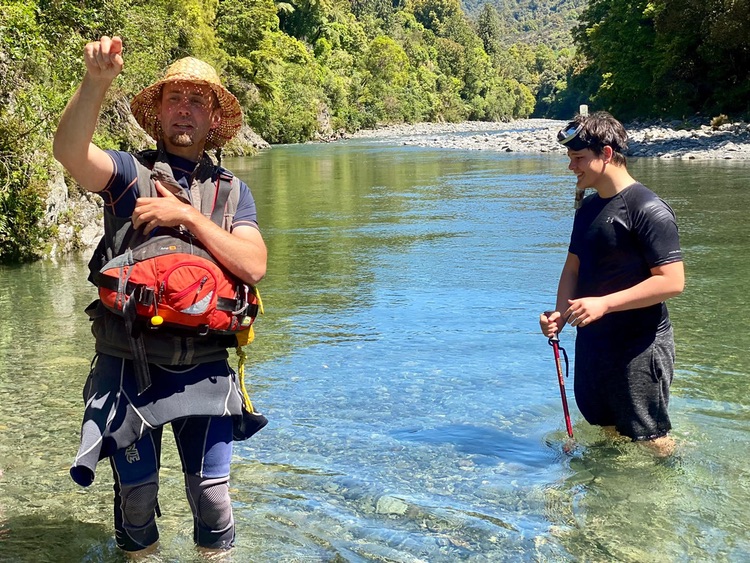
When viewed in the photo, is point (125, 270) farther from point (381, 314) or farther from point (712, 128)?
point (712, 128)

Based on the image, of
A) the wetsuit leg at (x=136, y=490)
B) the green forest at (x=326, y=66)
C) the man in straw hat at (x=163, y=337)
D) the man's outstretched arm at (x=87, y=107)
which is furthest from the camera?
the green forest at (x=326, y=66)

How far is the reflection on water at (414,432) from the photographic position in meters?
3.62

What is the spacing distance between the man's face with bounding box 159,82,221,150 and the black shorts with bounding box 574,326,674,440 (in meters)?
2.37

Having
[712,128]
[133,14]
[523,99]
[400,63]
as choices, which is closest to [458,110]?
[400,63]

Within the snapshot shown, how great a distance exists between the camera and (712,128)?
117ft

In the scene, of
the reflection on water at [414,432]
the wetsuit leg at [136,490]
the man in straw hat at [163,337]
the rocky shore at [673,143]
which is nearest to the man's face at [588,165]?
the reflection on water at [414,432]

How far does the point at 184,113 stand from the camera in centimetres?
301

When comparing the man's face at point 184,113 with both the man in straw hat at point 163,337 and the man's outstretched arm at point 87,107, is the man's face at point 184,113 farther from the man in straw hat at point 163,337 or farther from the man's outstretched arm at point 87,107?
the man's outstretched arm at point 87,107

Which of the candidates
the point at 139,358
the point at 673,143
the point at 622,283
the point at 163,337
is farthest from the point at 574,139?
the point at 673,143

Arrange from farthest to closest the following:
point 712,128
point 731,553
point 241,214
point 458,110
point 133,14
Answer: point 458,110, point 712,128, point 133,14, point 731,553, point 241,214

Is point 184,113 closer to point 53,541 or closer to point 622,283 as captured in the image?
point 53,541

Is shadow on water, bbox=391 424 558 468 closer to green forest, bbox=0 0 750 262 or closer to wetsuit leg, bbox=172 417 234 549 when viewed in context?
wetsuit leg, bbox=172 417 234 549

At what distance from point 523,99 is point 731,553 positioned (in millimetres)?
146791

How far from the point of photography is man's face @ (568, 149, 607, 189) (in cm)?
409
